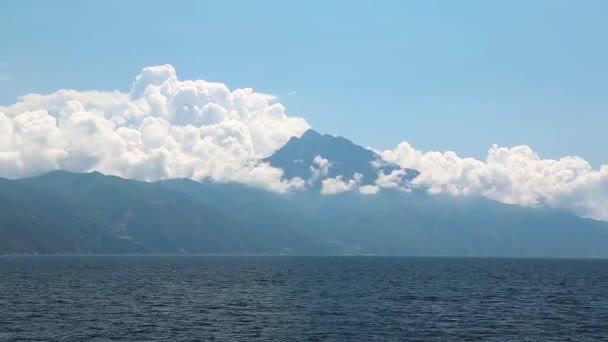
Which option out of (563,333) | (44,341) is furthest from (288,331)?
(563,333)

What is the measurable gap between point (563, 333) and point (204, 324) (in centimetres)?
5206

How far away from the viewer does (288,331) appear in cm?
10194

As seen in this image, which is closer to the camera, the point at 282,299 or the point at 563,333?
the point at 563,333

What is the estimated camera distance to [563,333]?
102 metres

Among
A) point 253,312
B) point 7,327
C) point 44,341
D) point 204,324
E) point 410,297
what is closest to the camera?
point 44,341

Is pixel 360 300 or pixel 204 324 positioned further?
pixel 360 300

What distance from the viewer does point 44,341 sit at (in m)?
89.8

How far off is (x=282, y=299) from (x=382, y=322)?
141 feet

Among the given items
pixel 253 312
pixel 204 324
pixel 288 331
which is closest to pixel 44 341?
pixel 204 324

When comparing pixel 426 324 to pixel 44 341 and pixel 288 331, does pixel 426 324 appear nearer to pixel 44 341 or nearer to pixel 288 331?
pixel 288 331

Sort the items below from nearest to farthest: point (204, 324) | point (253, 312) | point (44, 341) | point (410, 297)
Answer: point (44, 341), point (204, 324), point (253, 312), point (410, 297)

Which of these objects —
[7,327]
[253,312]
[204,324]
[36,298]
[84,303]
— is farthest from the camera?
[36,298]

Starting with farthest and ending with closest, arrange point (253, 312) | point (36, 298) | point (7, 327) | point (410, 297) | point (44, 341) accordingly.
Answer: point (410, 297) → point (36, 298) → point (253, 312) → point (7, 327) → point (44, 341)

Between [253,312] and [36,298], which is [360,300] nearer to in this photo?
[253,312]
